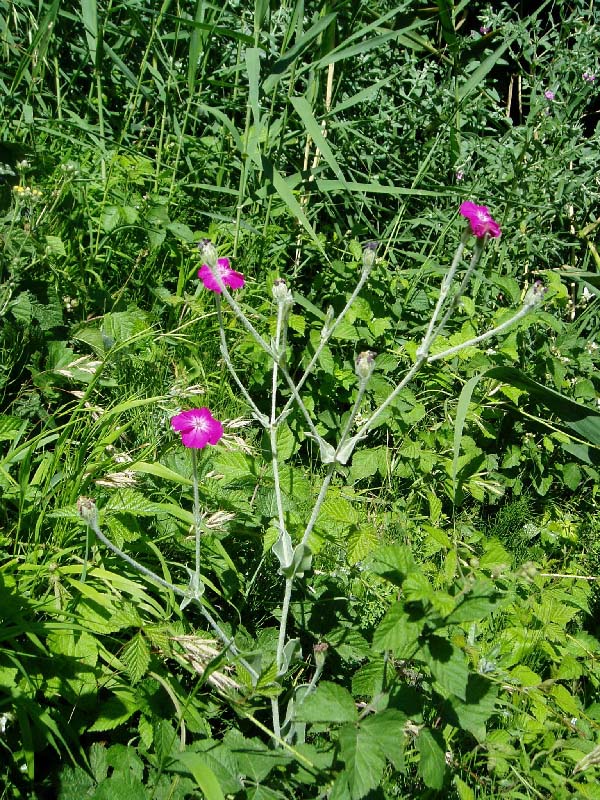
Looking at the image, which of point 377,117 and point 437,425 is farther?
point 377,117

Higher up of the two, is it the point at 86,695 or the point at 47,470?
the point at 47,470

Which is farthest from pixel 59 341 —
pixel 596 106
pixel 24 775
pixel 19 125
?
pixel 596 106

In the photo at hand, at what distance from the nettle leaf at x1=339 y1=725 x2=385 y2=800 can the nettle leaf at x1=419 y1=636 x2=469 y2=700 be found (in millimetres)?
136

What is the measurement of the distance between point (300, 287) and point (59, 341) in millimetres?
Result: 1035

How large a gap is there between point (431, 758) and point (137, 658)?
501 millimetres

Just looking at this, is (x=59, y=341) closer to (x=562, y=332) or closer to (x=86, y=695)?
(x=86, y=695)

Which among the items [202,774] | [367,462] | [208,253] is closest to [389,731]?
[202,774]

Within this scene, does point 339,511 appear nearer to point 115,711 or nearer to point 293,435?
point 293,435

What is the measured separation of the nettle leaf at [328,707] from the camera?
1.15 meters

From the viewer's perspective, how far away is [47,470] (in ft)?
5.14

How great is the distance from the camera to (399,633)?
114 cm

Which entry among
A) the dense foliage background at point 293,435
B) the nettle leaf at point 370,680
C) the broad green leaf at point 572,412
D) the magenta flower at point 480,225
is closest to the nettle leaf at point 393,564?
the dense foliage background at point 293,435

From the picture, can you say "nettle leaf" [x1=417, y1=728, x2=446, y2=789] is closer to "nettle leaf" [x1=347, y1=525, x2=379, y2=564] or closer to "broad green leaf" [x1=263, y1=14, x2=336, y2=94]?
"nettle leaf" [x1=347, y1=525, x2=379, y2=564]

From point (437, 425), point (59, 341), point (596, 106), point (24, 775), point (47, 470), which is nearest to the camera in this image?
point (24, 775)
